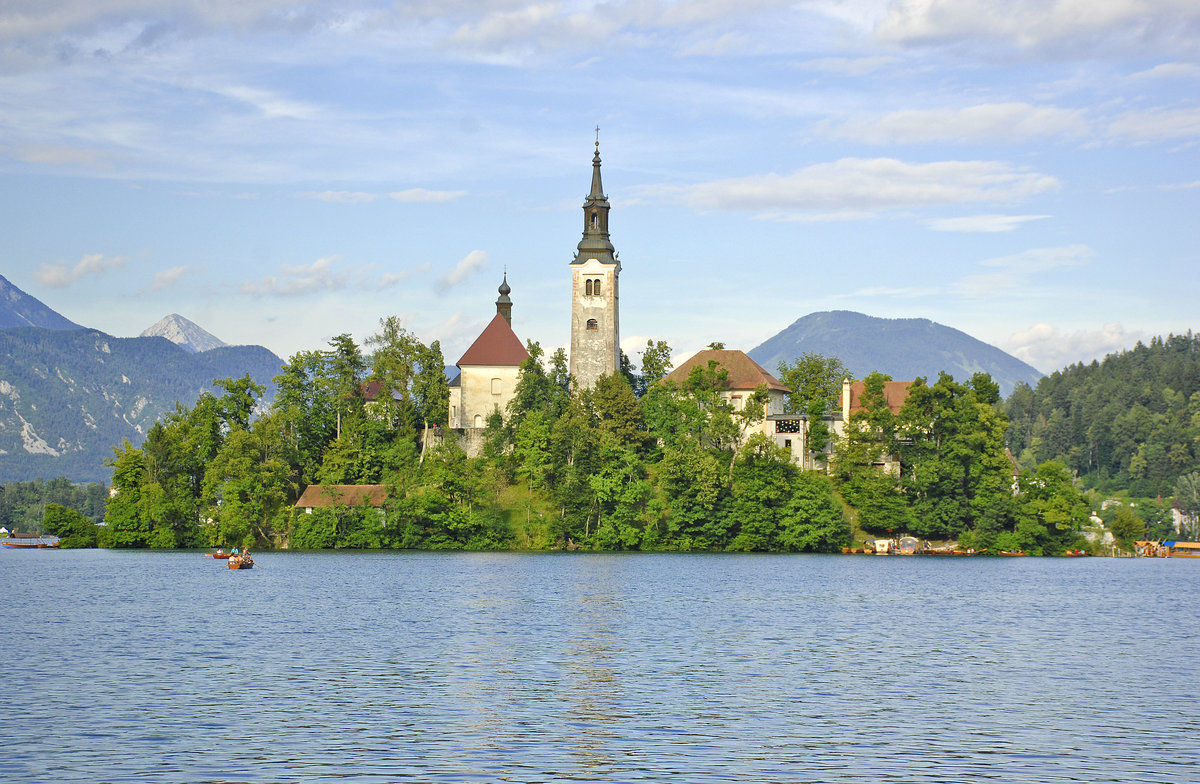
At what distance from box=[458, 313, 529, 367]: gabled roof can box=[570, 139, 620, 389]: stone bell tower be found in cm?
496

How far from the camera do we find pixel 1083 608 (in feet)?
→ 178

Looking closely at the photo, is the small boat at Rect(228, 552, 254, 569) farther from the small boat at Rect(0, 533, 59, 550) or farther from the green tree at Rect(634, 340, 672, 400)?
the small boat at Rect(0, 533, 59, 550)

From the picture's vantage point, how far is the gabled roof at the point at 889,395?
344ft

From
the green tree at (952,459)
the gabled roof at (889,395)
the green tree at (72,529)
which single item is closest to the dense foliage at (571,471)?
the green tree at (952,459)

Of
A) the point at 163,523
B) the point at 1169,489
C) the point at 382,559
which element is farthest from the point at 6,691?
the point at 1169,489

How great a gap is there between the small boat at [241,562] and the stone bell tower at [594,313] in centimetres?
3868

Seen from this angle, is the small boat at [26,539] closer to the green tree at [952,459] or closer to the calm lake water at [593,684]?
the calm lake water at [593,684]

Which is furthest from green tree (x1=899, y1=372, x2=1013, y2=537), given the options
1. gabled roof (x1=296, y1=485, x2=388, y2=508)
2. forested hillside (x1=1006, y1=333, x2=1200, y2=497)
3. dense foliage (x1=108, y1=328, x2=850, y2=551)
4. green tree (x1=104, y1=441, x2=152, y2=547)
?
forested hillside (x1=1006, y1=333, x2=1200, y2=497)

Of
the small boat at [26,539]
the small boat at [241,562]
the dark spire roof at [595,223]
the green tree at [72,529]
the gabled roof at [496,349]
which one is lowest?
the small boat at [26,539]

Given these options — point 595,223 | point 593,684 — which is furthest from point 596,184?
point 593,684

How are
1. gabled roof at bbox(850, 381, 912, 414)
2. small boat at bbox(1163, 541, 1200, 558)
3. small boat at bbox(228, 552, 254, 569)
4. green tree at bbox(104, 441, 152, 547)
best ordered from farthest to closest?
small boat at bbox(1163, 541, 1200, 558), gabled roof at bbox(850, 381, 912, 414), green tree at bbox(104, 441, 152, 547), small boat at bbox(228, 552, 254, 569)

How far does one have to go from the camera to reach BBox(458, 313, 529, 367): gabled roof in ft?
349

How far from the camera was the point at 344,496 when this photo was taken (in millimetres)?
97250

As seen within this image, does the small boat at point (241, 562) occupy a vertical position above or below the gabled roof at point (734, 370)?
below
